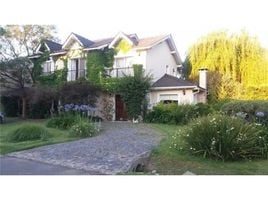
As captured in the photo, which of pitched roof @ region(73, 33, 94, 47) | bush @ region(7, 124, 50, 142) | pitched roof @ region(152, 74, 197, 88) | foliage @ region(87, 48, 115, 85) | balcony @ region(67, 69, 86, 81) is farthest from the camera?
balcony @ region(67, 69, 86, 81)

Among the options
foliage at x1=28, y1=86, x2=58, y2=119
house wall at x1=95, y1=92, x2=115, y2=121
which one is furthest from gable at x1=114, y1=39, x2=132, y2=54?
foliage at x1=28, y1=86, x2=58, y2=119

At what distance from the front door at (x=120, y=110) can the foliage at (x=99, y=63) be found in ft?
5.50

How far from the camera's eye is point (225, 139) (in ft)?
25.0

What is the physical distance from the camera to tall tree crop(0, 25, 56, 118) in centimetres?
1529

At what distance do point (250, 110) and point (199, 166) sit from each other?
3.47 metres

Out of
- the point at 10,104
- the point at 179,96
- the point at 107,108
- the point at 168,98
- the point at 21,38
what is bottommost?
the point at 107,108

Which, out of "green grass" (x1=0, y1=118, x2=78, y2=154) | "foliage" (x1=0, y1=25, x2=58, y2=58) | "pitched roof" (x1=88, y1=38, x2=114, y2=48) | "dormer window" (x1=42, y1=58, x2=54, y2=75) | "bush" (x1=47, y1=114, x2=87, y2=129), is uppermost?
"pitched roof" (x1=88, y1=38, x2=114, y2=48)

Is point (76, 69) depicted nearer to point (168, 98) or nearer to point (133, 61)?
point (133, 61)

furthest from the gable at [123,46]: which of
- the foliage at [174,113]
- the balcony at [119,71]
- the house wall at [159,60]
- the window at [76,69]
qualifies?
the foliage at [174,113]

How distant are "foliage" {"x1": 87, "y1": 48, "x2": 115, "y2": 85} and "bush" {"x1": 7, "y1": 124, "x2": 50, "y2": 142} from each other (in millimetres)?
8676

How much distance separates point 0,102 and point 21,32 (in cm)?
430

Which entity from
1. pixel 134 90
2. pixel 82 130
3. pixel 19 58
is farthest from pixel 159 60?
pixel 82 130

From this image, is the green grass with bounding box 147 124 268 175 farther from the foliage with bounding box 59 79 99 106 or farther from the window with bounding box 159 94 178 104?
the window with bounding box 159 94 178 104
